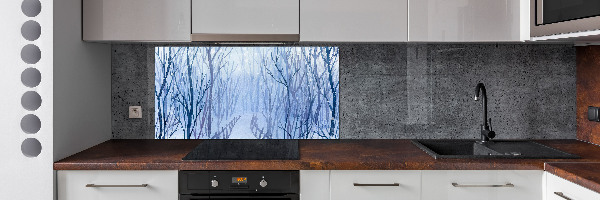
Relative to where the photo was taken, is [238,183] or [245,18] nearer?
[238,183]

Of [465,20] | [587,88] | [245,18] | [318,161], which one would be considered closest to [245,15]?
[245,18]

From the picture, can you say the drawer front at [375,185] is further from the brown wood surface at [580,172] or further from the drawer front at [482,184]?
the brown wood surface at [580,172]

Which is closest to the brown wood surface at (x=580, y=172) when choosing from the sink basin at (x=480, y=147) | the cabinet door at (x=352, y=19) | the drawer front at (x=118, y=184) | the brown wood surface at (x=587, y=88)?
the sink basin at (x=480, y=147)

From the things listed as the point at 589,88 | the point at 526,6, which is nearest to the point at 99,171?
the point at 526,6

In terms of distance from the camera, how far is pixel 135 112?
2.86m

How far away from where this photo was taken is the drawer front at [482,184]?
2.15m

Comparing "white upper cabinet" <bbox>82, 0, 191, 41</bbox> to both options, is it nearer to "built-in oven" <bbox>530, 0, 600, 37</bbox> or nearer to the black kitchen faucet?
the black kitchen faucet

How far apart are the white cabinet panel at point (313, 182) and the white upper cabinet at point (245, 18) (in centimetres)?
65

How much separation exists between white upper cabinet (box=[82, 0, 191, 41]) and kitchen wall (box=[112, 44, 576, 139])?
40 centimetres

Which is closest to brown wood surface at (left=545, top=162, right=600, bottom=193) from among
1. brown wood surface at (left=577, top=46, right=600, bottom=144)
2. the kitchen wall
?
brown wood surface at (left=577, top=46, right=600, bottom=144)

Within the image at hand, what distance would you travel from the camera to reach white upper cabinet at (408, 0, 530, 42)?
2.45 m

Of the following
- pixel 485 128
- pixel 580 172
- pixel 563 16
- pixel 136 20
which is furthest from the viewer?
pixel 485 128

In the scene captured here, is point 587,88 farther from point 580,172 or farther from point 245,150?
point 245,150

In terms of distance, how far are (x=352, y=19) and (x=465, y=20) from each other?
0.53 meters
